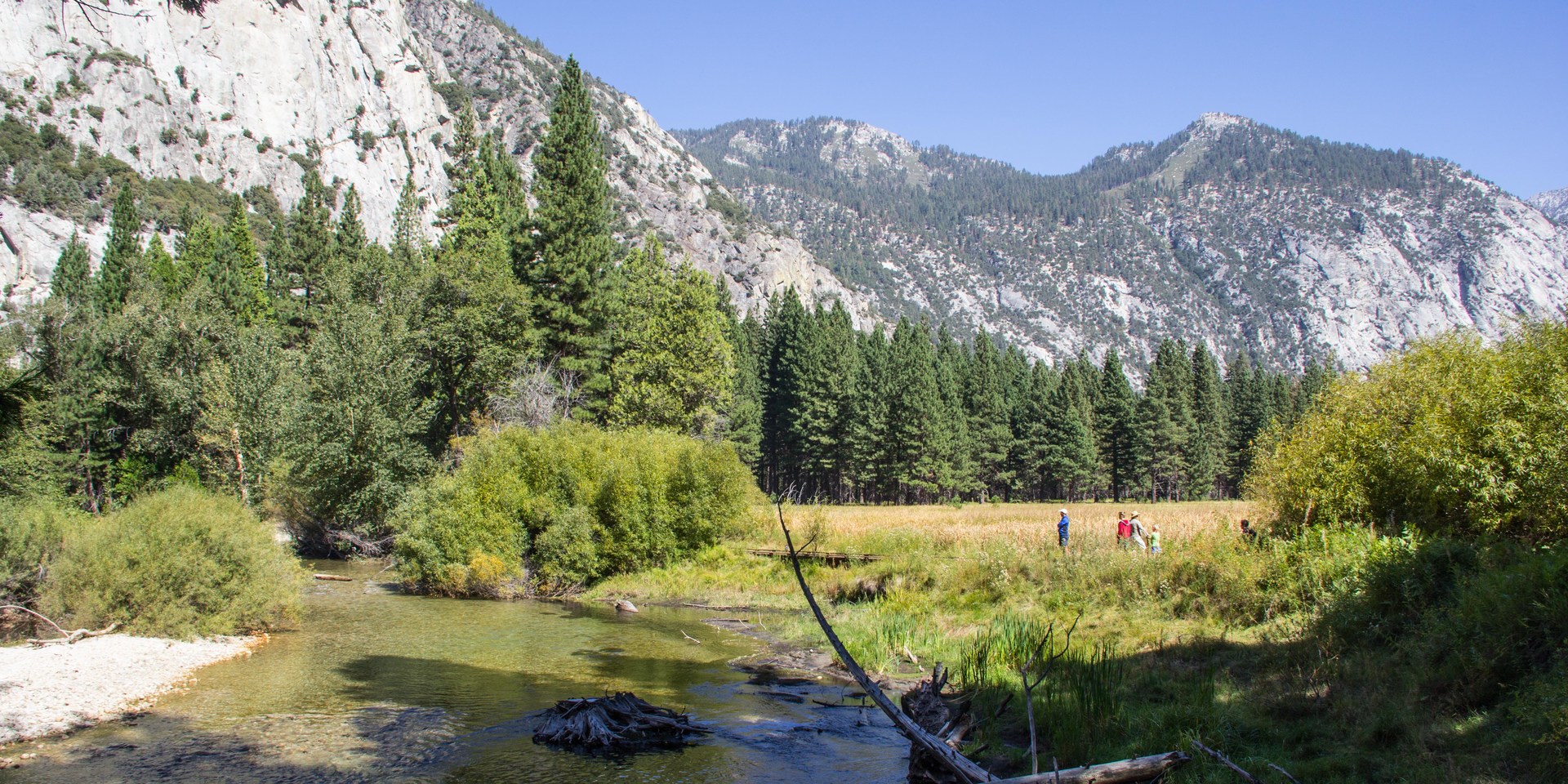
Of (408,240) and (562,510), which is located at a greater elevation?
(408,240)

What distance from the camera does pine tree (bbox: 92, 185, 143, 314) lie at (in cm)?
5559

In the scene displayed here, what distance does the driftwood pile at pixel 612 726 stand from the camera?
41.9 ft

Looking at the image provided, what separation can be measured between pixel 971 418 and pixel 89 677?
246ft

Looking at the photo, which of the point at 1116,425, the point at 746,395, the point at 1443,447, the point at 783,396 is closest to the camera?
the point at 1443,447

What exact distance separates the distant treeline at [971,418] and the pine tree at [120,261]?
137ft

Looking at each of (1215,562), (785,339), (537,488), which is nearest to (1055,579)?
(1215,562)

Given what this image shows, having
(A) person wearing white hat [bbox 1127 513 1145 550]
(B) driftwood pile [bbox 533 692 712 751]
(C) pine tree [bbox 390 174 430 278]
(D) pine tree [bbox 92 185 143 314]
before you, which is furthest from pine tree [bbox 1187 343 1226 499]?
(D) pine tree [bbox 92 185 143 314]

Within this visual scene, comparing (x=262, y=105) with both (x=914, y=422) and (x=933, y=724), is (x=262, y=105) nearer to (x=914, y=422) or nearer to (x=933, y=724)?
(x=914, y=422)

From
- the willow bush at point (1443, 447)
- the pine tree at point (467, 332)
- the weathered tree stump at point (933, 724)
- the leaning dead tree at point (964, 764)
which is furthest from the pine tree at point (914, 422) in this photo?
the leaning dead tree at point (964, 764)

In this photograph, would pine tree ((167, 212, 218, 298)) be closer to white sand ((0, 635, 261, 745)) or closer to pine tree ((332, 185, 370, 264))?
pine tree ((332, 185, 370, 264))

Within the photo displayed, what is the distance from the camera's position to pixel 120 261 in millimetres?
60031

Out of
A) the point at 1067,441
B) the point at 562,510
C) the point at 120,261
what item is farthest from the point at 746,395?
the point at 120,261

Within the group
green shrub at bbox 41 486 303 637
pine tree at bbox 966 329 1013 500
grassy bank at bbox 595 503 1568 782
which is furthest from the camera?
pine tree at bbox 966 329 1013 500

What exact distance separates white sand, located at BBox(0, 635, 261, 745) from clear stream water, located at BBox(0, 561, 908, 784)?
53 centimetres
